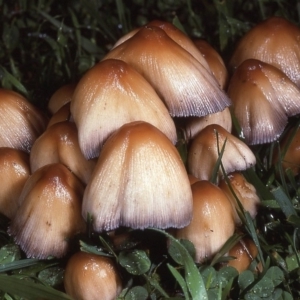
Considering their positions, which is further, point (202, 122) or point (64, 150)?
point (202, 122)

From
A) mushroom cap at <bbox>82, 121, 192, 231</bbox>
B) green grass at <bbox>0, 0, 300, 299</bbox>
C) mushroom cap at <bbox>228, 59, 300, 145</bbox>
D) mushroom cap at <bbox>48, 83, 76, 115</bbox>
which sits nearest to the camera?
mushroom cap at <bbox>82, 121, 192, 231</bbox>

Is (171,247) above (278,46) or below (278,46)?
below

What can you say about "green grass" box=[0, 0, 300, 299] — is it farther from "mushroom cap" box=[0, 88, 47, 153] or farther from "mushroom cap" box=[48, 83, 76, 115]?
"mushroom cap" box=[48, 83, 76, 115]

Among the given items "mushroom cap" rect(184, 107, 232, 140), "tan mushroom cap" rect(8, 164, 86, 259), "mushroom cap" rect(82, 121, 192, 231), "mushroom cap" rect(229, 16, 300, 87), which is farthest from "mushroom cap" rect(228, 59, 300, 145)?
"tan mushroom cap" rect(8, 164, 86, 259)

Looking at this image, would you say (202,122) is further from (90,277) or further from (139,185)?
(90,277)

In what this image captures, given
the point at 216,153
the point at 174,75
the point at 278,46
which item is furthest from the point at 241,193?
the point at 278,46

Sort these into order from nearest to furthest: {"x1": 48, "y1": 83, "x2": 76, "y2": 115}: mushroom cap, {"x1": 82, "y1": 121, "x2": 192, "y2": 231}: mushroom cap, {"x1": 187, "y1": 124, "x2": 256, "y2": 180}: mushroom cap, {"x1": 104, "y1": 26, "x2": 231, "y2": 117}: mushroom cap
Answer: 1. {"x1": 82, "y1": 121, "x2": 192, "y2": 231}: mushroom cap
2. {"x1": 104, "y1": 26, "x2": 231, "y2": 117}: mushroom cap
3. {"x1": 187, "y1": 124, "x2": 256, "y2": 180}: mushroom cap
4. {"x1": 48, "y1": 83, "x2": 76, "y2": 115}: mushroom cap

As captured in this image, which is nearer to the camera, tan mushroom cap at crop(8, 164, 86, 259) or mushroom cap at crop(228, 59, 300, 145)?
tan mushroom cap at crop(8, 164, 86, 259)

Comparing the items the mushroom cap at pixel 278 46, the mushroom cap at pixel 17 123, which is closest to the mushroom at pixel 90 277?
the mushroom cap at pixel 17 123
